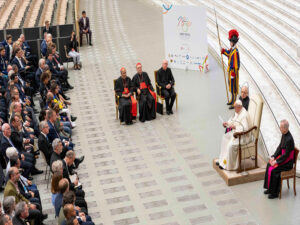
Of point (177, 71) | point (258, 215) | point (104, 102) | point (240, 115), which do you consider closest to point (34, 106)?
point (104, 102)

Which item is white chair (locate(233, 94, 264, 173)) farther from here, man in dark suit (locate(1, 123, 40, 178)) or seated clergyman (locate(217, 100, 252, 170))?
man in dark suit (locate(1, 123, 40, 178))

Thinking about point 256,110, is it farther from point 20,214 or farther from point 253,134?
point 20,214

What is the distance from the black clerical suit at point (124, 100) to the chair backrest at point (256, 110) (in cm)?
342

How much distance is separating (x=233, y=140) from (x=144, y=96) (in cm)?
366

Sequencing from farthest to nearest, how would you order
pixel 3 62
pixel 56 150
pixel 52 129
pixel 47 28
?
pixel 47 28 < pixel 3 62 < pixel 52 129 < pixel 56 150

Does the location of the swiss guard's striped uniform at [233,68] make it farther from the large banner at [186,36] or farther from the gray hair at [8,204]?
the gray hair at [8,204]

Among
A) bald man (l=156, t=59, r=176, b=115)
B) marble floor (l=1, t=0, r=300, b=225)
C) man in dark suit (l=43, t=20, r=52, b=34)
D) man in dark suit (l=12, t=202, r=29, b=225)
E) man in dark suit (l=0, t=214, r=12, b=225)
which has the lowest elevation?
marble floor (l=1, t=0, r=300, b=225)

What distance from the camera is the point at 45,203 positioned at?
9.37 metres

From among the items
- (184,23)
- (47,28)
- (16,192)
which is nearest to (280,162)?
(16,192)

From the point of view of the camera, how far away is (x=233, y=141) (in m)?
9.55

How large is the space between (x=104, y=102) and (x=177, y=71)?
2985mm

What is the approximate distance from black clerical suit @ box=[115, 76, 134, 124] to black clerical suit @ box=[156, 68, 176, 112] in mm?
826

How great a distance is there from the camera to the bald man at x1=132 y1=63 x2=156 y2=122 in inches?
492

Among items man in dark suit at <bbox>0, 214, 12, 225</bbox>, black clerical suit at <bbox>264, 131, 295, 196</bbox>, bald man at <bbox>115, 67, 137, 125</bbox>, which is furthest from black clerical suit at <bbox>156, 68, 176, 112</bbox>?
man in dark suit at <bbox>0, 214, 12, 225</bbox>
